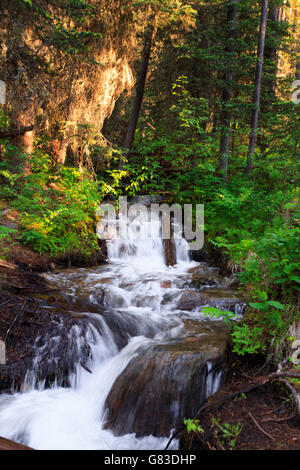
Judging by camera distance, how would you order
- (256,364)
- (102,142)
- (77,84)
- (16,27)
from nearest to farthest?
(256,364) < (16,27) < (77,84) < (102,142)

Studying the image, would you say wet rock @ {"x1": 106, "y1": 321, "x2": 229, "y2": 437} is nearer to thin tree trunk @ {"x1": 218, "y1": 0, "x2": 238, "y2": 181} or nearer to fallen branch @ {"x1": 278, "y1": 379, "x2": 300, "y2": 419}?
fallen branch @ {"x1": 278, "y1": 379, "x2": 300, "y2": 419}

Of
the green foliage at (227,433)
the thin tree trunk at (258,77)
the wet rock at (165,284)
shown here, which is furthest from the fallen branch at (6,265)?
the thin tree trunk at (258,77)

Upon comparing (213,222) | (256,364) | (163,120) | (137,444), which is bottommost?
(137,444)

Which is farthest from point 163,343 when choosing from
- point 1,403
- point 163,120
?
point 163,120

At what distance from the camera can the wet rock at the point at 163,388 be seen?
3.59m

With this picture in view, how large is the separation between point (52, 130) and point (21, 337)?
7225 millimetres

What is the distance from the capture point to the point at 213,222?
991 cm

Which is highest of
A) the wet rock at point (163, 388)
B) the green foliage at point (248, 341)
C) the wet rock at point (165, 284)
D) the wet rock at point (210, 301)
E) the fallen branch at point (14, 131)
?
the fallen branch at point (14, 131)

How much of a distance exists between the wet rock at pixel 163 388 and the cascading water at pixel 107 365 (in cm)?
1

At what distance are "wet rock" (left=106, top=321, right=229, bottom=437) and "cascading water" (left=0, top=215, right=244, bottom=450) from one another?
0.01m

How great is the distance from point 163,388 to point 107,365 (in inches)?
46.4

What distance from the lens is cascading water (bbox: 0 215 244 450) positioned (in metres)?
3.67

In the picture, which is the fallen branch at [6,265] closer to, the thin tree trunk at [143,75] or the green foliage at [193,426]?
the green foliage at [193,426]
